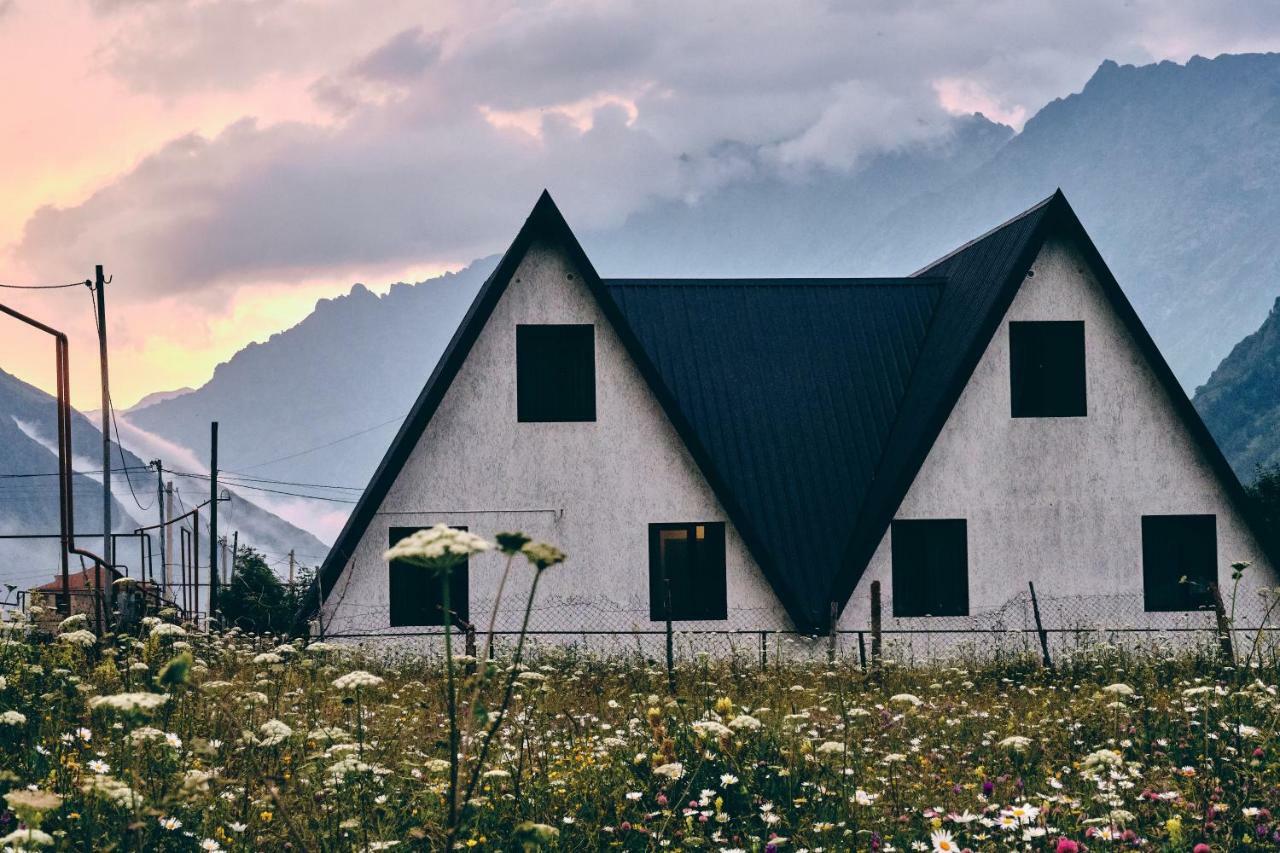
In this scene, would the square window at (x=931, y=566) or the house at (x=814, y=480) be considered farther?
the square window at (x=931, y=566)

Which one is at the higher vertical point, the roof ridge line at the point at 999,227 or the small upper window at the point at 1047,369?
the roof ridge line at the point at 999,227

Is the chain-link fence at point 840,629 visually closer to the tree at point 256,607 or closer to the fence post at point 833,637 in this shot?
the fence post at point 833,637

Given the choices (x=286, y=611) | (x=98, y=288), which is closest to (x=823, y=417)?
(x=286, y=611)

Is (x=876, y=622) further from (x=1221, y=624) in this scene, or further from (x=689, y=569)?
(x=1221, y=624)

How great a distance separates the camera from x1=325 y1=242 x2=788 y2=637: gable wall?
63.4ft

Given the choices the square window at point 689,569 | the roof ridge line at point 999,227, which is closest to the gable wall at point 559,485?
the square window at point 689,569

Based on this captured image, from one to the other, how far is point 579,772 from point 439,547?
4.04m

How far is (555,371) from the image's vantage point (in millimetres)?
19812

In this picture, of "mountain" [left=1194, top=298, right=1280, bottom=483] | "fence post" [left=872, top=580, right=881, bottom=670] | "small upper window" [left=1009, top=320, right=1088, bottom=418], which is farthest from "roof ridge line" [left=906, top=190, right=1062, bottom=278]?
"mountain" [left=1194, top=298, right=1280, bottom=483]

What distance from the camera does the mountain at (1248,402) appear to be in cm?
10331

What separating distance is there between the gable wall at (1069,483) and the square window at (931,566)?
0.53 ft

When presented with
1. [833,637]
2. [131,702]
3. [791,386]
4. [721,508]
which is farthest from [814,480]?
[131,702]

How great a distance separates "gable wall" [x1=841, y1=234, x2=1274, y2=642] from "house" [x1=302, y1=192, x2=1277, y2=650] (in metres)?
0.04

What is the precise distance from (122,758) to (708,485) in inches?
509
